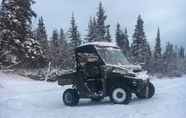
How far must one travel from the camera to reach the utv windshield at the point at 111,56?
13016 mm

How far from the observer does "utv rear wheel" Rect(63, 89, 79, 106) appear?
13398 millimetres

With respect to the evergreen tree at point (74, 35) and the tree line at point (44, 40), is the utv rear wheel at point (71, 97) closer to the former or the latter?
the tree line at point (44, 40)

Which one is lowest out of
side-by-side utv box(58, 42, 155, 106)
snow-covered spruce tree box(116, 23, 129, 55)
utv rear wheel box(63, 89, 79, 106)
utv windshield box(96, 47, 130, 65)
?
utv rear wheel box(63, 89, 79, 106)

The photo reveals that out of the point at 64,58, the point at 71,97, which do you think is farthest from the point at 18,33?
the point at 71,97

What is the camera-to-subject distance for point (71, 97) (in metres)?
13.4

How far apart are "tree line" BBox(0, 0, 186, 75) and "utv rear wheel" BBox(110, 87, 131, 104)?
8.34 m

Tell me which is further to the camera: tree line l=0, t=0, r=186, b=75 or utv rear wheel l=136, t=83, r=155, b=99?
tree line l=0, t=0, r=186, b=75

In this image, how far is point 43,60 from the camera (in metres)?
40.4

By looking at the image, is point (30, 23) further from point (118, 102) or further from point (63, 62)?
point (118, 102)

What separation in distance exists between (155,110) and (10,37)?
29.3 meters

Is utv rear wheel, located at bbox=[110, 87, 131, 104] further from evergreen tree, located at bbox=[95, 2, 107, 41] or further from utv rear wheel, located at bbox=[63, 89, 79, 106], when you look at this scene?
evergreen tree, located at bbox=[95, 2, 107, 41]

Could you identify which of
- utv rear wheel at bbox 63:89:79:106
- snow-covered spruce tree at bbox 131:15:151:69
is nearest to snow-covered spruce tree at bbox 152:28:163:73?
snow-covered spruce tree at bbox 131:15:151:69

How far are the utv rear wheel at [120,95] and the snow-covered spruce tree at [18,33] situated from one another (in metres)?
26.0

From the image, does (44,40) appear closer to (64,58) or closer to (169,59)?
(64,58)
